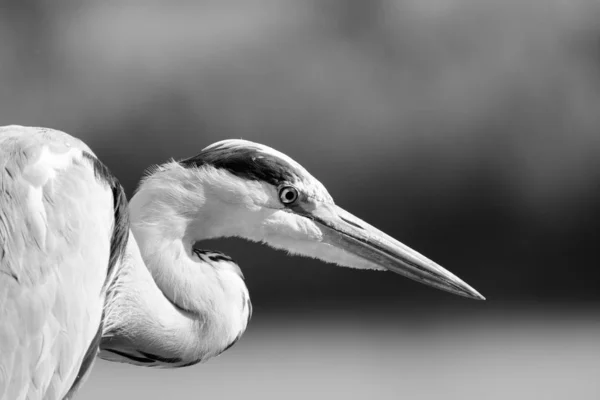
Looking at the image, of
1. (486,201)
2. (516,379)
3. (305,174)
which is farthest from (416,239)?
(305,174)

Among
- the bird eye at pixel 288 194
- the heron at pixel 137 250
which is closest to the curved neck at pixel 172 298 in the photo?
the heron at pixel 137 250

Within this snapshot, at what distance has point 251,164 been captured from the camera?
1.36 meters

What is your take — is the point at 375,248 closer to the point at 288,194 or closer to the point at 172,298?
the point at 288,194

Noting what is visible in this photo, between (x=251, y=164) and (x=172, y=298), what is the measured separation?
9.1 inches

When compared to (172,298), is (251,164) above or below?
above

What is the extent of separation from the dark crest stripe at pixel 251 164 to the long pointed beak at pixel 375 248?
0.08 metres

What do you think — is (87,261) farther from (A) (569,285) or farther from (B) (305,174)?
(A) (569,285)

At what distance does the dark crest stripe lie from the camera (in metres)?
1.36

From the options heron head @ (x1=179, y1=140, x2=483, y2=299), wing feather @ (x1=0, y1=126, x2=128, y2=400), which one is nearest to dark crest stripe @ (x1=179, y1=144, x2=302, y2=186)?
heron head @ (x1=179, y1=140, x2=483, y2=299)

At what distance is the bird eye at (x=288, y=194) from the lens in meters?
1.38

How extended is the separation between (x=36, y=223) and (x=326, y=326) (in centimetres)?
548

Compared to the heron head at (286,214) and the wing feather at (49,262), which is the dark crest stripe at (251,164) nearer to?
the heron head at (286,214)

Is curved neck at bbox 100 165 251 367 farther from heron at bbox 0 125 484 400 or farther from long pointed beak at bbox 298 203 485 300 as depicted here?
long pointed beak at bbox 298 203 485 300

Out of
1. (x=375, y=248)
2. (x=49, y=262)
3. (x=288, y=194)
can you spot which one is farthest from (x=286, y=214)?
(x=49, y=262)
